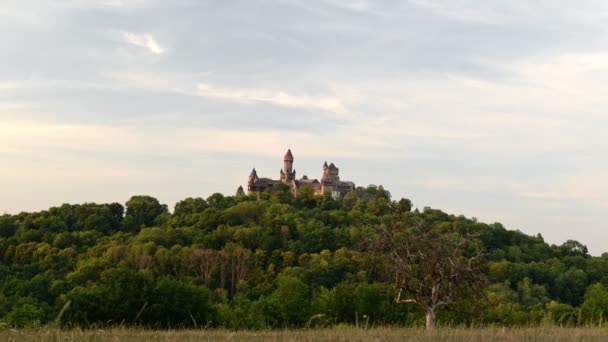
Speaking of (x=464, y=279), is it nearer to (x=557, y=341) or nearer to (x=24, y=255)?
(x=557, y=341)

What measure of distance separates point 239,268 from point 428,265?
4402 inches

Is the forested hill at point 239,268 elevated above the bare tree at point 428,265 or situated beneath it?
situated beneath

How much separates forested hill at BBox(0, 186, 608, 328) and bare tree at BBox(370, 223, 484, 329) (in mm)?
4385

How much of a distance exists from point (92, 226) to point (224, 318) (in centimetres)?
14003

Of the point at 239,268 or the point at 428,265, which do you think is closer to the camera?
the point at 428,265

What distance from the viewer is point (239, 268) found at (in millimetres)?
146750

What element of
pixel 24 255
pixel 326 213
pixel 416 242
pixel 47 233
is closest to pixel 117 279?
pixel 416 242

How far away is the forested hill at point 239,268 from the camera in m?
59.1

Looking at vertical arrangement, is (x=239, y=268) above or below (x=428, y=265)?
below

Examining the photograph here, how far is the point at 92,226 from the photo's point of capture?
623ft

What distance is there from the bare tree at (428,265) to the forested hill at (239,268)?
4385 millimetres

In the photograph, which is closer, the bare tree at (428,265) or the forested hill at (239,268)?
the bare tree at (428,265)

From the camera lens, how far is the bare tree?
123 ft

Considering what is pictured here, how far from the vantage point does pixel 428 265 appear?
38.2m
